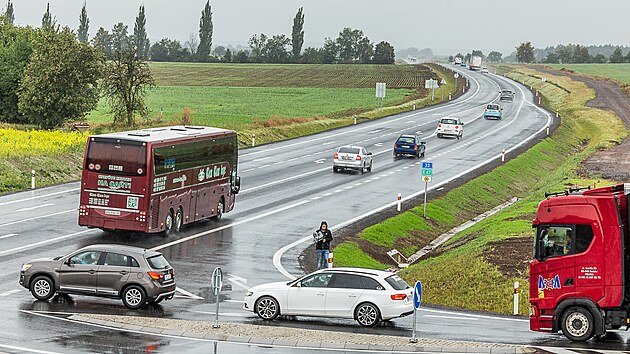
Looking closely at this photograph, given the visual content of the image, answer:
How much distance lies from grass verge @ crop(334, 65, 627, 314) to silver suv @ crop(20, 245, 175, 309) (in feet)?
31.1

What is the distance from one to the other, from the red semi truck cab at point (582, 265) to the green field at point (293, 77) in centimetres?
12602

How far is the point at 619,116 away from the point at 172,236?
242ft

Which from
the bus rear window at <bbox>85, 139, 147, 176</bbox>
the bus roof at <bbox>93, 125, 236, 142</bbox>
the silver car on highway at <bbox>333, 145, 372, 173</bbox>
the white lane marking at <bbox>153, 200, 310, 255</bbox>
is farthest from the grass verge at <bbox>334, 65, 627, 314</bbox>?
the bus rear window at <bbox>85, 139, 147, 176</bbox>

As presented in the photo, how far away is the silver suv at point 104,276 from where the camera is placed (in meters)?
26.9

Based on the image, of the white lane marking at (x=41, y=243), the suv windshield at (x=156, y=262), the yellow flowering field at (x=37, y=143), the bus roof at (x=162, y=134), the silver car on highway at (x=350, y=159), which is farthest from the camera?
the silver car on highway at (x=350, y=159)

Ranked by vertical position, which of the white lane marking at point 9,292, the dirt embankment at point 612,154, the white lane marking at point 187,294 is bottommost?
the white lane marking at point 187,294

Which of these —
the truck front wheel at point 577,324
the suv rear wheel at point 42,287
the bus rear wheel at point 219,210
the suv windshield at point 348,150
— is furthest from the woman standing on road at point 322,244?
the suv windshield at point 348,150

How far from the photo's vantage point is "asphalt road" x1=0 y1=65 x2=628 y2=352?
24469 mm

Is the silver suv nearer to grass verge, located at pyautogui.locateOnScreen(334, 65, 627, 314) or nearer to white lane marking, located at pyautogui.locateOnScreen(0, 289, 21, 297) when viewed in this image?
white lane marking, located at pyautogui.locateOnScreen(0, 289, 21, 297)

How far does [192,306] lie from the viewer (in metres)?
28.0

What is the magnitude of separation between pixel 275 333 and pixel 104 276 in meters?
5.44

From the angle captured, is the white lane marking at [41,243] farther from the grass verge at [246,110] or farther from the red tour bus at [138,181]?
the grass verge at [246,110]

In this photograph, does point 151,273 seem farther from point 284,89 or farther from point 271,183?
point 284,89

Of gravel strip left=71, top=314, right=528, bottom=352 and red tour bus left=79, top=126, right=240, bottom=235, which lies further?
red tour bus left=79, top=126, right=240, bottom=235
